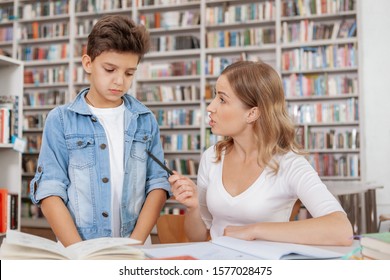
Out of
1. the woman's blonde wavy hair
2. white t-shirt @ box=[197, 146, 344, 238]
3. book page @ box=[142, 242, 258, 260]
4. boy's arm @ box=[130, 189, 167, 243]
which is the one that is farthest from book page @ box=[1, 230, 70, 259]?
the woman's blonde wavy hair

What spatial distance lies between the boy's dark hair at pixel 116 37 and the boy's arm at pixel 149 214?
0.45 meters

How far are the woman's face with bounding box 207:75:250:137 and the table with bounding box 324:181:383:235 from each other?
4.12 feet

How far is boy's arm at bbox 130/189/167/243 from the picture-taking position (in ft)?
4.09

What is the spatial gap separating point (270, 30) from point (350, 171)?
5.56 ft

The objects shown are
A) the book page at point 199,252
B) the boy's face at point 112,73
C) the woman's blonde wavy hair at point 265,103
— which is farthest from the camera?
the woman's blonde wavy hair at point 265,103

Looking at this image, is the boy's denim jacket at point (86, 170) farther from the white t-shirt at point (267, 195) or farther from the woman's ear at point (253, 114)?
the woman's ear at point (253, 114)

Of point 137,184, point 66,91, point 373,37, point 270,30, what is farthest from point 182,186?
point 66,91

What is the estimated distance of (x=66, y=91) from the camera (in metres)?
5.05

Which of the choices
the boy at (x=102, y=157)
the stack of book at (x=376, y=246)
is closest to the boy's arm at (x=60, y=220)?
the boy at (x=102, y=157)

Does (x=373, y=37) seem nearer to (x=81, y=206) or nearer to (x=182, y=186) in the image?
(x=182, y=186)

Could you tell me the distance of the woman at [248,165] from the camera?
126 cm

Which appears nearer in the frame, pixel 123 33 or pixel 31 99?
pixel 123 33

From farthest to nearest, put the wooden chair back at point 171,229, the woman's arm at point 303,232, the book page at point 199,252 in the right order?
the wooden chair back at point 171,229, the woman's arm at point 303,232, the book page at point 199,252

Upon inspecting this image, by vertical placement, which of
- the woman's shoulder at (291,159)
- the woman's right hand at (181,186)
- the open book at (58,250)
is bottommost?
the open book at (58,250)
